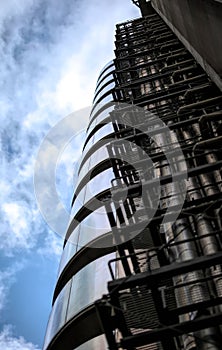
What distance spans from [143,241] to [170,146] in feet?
7.96

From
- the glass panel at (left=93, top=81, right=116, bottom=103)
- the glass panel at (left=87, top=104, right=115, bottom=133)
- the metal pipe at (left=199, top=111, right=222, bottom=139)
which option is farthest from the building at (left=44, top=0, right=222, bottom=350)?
the glass panel at (left=93, top=81, right=116, bottom=103)

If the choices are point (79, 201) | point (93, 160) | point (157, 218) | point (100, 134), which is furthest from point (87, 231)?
point (157, 218)

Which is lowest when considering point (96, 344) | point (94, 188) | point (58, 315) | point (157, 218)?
point (96, 344)

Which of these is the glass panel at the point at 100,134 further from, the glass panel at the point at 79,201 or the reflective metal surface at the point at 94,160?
the glass panel at the point at 79,201

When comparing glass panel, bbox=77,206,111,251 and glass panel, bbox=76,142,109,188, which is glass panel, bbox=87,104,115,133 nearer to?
glass panel, bbox=76,142,109,188

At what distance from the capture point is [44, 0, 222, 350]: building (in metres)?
6.70

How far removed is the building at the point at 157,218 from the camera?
22.0ft

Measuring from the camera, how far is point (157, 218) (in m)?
7.68

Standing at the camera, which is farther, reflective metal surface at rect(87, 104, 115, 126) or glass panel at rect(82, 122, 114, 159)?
reflective metal surface at rect(87, 104, 115, 126)

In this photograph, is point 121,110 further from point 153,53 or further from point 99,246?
point 153,53

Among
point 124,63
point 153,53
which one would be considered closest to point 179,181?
point 153,53

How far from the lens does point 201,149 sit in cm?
975

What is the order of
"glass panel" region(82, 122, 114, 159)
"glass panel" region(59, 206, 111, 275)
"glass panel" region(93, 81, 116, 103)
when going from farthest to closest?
"glass panel" region(93, 81, 116, 103)
"glass panel" region(82, 122, 114, 159)
"glass panel" region(59, 206, 111, 275)

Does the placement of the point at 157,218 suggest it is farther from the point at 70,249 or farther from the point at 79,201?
the point at 79,201
